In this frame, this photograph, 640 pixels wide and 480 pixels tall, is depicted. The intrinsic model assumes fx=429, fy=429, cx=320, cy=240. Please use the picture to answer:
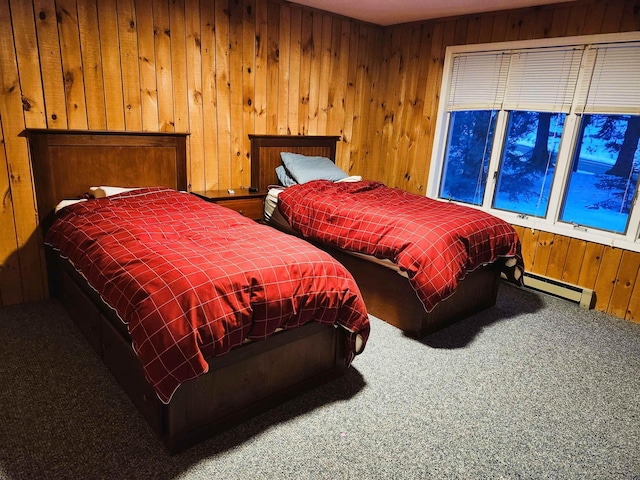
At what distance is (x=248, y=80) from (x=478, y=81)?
2.02m

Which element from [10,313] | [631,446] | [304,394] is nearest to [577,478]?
[631,446]

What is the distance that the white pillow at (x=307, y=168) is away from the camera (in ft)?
12.2

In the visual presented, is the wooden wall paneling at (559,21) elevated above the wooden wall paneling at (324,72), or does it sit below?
above

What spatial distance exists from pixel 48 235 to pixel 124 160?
0.73 m

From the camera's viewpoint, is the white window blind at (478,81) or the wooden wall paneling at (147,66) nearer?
the wooden wall paneling at (147,66)

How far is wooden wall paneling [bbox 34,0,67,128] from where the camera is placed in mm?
Answer: 2602

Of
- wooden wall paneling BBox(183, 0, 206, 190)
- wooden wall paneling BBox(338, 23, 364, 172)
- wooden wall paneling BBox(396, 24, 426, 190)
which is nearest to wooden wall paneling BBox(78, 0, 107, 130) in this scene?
wooden wall paneling BBox(183, 0, 206, 190)

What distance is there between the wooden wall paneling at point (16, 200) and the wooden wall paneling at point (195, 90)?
3.63ft

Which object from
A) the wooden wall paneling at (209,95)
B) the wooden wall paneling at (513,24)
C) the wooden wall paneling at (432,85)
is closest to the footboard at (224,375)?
the wooden wall paneling at (209,95)

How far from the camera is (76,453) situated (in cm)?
163

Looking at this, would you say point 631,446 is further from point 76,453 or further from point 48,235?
point 48,235

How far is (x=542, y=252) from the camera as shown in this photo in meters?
3.52

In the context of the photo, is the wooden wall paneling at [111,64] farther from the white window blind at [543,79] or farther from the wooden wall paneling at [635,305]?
the wooden wall paneling at [635,305]

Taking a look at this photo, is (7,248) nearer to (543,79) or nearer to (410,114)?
(410,114)
